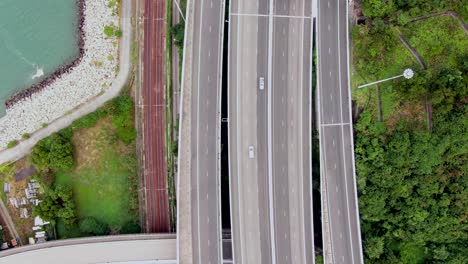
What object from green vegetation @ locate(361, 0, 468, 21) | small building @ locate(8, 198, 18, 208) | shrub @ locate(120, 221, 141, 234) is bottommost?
shrub @ locate(120, 221, 141, 234)

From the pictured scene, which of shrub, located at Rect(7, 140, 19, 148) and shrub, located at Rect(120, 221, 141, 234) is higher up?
shrub, located at Rect(7, 140, 19, 148)

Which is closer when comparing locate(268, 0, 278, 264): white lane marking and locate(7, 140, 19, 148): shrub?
locate(268, 0, 278, 264): white lane marking

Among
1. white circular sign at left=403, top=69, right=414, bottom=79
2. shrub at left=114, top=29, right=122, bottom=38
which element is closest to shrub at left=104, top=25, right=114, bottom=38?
shrub at left=114, top=29, right=122, bottom=38

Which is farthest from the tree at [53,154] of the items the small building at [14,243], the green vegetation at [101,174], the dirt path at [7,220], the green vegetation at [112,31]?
the green vegetation at [112,31]

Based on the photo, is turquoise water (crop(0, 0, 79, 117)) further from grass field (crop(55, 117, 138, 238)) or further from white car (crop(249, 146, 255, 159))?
white car (crop(249, 146, 255, 159))

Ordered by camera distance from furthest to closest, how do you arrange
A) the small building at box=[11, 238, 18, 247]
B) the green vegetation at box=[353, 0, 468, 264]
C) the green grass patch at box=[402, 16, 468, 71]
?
the small building at box=[11, 238, 18, 247] < the green grass patch at box=[402, 16, 468, 71] < the green vegetation at box=[353, 0, 468, 264]

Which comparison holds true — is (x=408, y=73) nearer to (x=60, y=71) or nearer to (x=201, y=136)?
(x=201, y=136)
